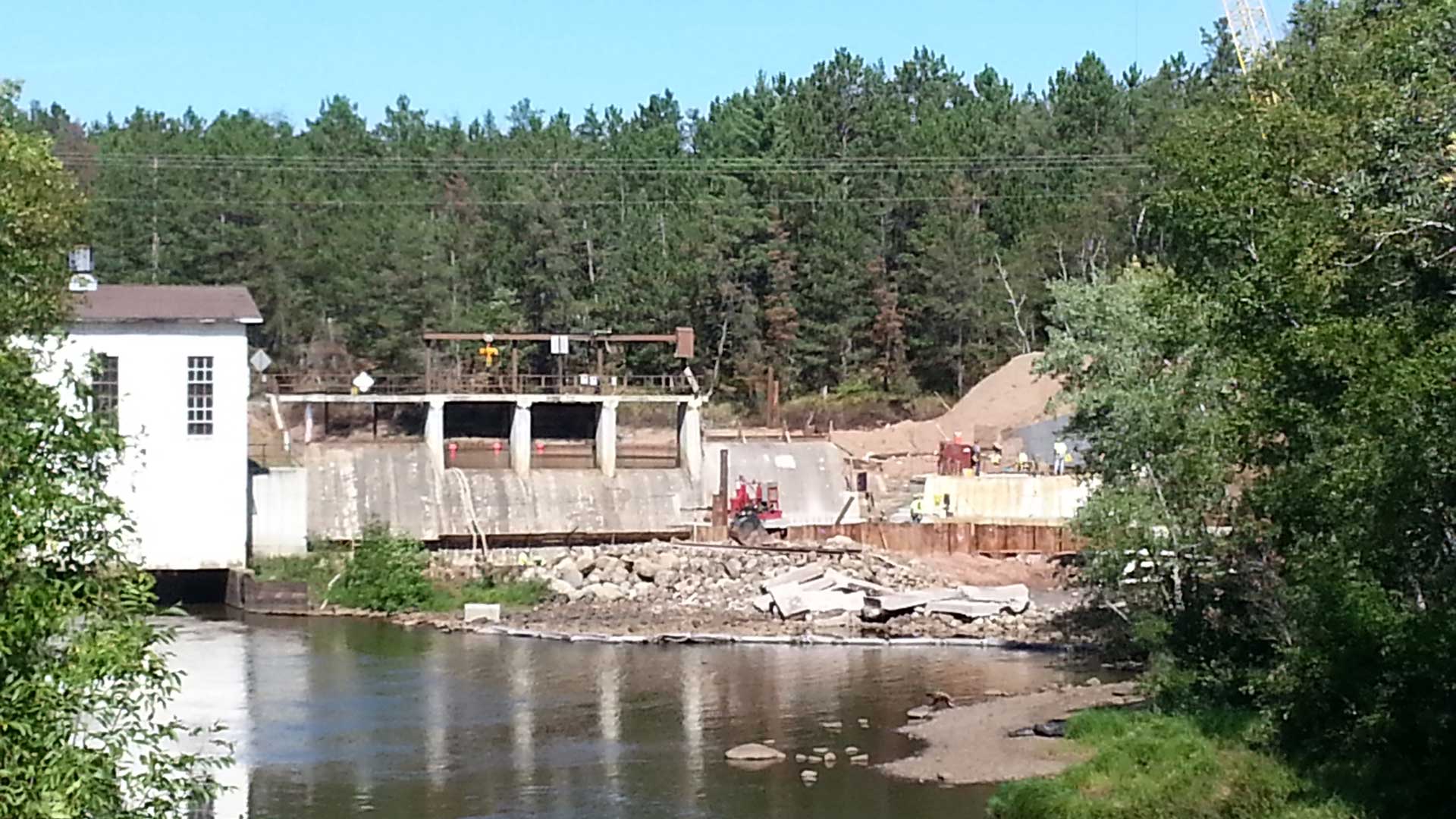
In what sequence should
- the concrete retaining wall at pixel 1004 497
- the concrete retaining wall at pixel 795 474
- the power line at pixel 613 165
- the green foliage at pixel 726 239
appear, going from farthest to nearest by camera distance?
1. the power line at pixel 613 165
2. the green foliage at pixel 726 239
3. the concrete retaining wall at pixel 795 474
4. the concrete retaining wall at pixel 1004 497

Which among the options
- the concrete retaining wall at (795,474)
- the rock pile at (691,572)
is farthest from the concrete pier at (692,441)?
the rock pile at (691,572)

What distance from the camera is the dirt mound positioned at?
7225cm

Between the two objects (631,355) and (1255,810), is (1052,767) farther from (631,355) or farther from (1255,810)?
(631,355)

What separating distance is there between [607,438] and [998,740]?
108ft

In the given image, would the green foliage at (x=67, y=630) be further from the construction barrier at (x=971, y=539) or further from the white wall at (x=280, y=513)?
the construction barrier at (x=971, y=539)

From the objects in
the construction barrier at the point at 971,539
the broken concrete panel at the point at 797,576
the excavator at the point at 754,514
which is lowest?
the broken concrete panel at the point at 797,576

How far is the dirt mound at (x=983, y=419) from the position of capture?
237ft

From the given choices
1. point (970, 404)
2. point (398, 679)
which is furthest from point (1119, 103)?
point (398, 679)

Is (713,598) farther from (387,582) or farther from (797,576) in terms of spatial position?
(387,582)

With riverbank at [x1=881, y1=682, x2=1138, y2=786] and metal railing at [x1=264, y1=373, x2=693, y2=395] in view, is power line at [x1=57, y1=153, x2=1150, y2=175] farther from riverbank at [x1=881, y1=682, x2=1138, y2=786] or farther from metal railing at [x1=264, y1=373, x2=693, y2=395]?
riverbank at [x1=881, y1=682, x2=1138, y2=786]

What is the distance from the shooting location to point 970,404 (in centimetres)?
7506

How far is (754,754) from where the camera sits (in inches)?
1299

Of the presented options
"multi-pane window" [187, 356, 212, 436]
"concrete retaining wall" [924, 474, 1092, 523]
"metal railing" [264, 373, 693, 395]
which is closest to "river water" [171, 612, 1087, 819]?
"multi-pane window" [187, 356, 212, 436]

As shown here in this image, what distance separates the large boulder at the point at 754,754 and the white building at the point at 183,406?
2365 centimetres
